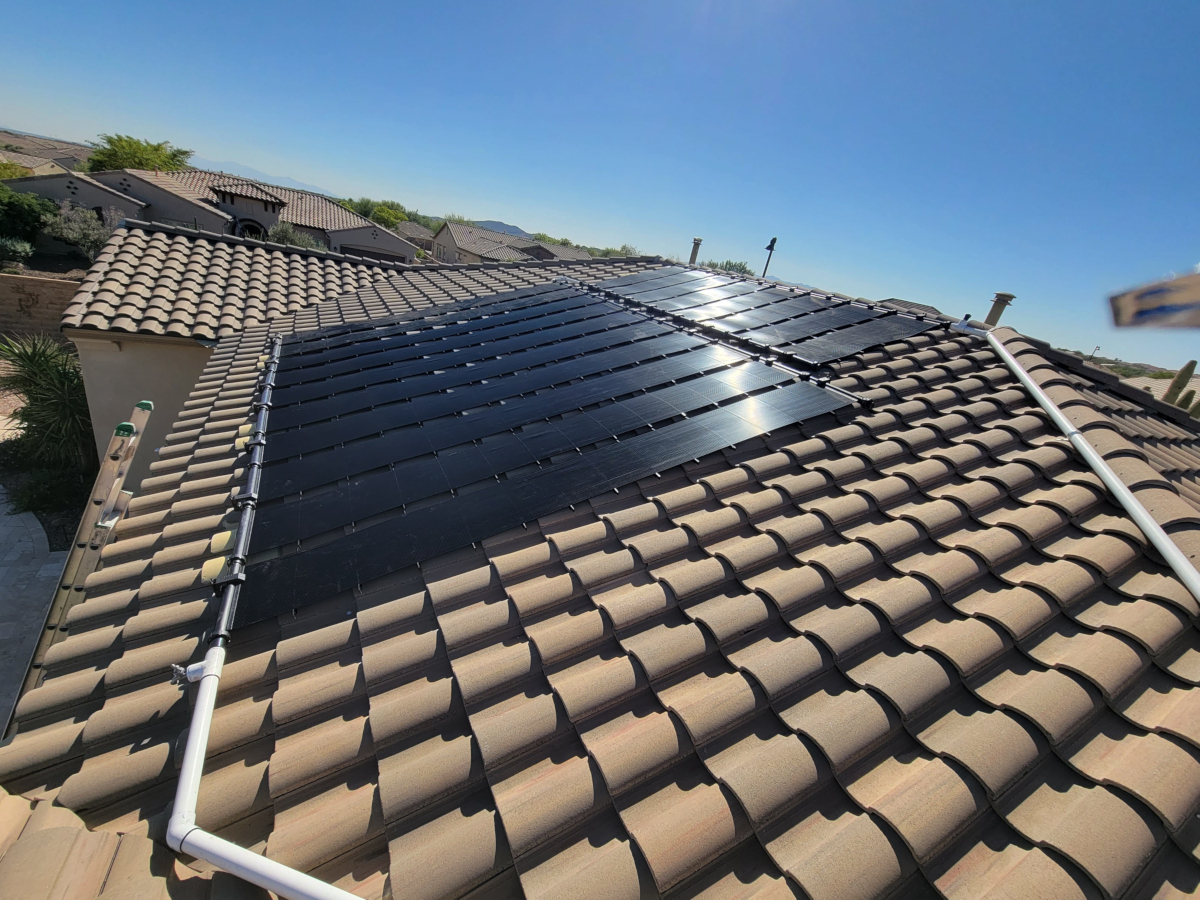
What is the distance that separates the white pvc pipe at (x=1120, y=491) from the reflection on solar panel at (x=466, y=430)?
195cm

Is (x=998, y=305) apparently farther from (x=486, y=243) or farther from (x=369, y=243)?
(x=486, y=243)

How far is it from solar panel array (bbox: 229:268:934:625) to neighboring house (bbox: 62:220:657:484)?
307 centimetres

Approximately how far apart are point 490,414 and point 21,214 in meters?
47.1

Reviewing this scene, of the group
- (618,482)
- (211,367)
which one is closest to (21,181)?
(211,367)

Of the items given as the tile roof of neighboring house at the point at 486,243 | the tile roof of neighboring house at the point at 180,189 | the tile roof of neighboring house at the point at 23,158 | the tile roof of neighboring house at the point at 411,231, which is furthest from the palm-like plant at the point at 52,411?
the tile roof of neighboring house at the point at 23,158

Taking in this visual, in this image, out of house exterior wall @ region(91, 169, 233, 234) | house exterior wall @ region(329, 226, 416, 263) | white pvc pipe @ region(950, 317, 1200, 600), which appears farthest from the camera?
house exterior wall @ region(329, 226, 416, 263)

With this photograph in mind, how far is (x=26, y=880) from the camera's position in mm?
1860

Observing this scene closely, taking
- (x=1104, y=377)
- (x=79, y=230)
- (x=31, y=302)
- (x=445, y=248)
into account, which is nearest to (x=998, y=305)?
(x=1104, y=377)

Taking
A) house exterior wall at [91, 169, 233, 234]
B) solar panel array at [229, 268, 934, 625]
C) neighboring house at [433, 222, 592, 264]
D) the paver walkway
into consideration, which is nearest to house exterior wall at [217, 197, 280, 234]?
house exterior wall at [91, 169, 233, 234]

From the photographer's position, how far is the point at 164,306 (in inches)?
381

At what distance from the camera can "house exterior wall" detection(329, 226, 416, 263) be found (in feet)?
154

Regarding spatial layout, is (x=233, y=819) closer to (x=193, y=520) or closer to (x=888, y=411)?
(x=193, y=520)

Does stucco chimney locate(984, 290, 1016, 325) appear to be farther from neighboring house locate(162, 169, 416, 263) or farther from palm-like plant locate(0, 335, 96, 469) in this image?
neighboring house locate(162, 169, 416, 263)

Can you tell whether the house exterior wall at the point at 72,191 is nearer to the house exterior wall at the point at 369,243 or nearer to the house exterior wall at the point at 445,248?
the house exterior wall at the point at 369,243
